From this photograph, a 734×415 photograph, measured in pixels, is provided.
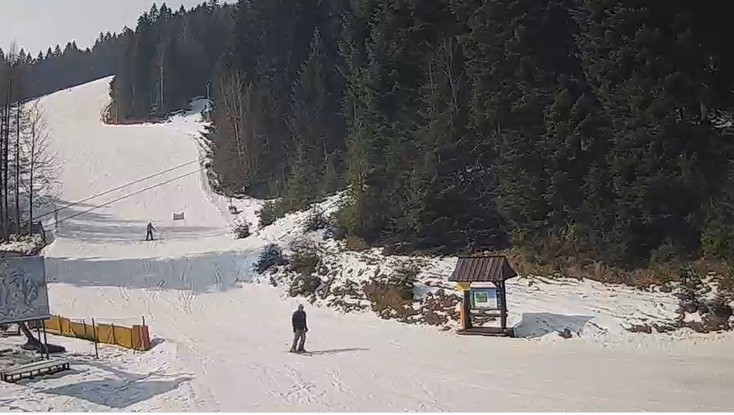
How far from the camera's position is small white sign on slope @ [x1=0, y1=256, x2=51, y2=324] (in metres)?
15.5

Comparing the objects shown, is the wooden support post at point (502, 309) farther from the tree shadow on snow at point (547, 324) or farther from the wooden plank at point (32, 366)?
the wooden plank at point (32, 366)

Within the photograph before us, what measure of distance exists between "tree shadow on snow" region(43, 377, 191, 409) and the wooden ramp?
117 cm

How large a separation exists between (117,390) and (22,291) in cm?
388

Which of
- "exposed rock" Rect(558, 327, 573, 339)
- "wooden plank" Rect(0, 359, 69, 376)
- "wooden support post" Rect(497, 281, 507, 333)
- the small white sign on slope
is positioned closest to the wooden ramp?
"wooden plank" Rect(0, 359, 69, 376)

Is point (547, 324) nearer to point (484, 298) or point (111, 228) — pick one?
point (484, 298)

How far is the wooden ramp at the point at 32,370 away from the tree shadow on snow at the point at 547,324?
10245mm

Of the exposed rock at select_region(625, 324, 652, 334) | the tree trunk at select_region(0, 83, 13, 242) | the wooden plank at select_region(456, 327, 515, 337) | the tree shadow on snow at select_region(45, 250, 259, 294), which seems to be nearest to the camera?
the exposed rock at select_region(625, 324, 652, 334)

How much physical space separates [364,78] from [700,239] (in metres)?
15.1

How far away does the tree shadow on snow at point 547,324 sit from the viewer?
16984 millimetres

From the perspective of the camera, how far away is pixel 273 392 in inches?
512

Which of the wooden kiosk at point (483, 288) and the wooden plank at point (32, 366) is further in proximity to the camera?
the wooden kiosk at point (483, 288)

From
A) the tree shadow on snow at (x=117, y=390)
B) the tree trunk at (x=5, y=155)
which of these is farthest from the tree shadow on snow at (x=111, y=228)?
the tree shadow on snow at (x=117, y=390)

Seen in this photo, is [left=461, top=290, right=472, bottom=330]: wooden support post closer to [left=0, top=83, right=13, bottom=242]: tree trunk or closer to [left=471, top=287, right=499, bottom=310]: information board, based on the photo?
[left=471, top=287, right=499, bottom=310]: information board

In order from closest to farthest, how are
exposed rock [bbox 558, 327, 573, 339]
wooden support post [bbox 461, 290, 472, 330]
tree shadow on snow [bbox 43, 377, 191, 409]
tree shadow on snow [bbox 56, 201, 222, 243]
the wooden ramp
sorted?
tree shadow on snow [bbox 43, 377, 191, 409] < the wooden ramp < exposed rock [bbox 558, 327, 573, 339] < wooden support post [bbox 461, 290, 472, 330] < tree shadow on snow [bbox 56, 201, 222, 243]
